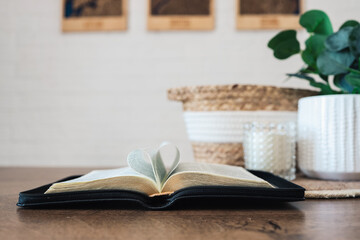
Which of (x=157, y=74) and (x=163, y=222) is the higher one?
(x=157, y=74)

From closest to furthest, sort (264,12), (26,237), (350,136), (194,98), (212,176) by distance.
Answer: (26,237)
(212,176)
(350,136)
(194,98)
(264,12)

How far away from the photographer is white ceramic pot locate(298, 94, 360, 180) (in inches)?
27.5

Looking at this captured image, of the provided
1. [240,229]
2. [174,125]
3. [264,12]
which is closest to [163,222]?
[240,229]

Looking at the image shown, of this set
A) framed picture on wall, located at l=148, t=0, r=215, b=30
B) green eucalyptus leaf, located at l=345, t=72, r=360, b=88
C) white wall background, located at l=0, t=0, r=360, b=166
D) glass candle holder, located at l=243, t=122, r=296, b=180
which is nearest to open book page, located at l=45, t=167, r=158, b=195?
glass candle holder, located at l=243, t=122, r=296, b=180

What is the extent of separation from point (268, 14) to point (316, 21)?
3.30 feet

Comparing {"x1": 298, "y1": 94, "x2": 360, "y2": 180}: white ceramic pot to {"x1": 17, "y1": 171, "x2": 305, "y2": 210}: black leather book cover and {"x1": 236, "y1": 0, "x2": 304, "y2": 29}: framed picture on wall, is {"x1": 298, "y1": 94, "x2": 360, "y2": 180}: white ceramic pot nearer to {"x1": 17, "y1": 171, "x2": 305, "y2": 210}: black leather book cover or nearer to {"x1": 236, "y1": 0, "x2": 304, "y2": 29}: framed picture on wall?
{"x1": 17, "y1": 171, "x2": 305, "y2": 210}: black leather book cover

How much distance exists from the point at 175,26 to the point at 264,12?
1.67ft

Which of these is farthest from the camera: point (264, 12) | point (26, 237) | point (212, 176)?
point (264, 12)

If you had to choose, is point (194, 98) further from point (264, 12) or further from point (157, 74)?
point (264, 12)

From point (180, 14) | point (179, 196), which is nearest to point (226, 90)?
point (179, 196)

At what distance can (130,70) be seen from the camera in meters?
1.80

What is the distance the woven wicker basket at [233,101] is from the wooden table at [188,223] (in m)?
0.43

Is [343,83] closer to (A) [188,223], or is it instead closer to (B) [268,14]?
(A) [188,223]

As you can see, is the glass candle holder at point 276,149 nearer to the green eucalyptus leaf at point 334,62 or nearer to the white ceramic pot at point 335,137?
the white ceramic pot at point 335,137
